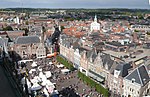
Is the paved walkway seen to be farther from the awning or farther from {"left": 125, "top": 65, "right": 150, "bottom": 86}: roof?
{"left": 125, "top": 65, "right": 150, "bottom": 86}: roof

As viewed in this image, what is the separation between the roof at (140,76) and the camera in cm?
3844

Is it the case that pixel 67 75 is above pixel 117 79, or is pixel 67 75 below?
below

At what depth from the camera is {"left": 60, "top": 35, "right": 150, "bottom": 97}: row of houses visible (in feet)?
128

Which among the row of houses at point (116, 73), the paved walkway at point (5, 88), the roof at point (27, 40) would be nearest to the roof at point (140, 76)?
the row of houses at point (116, 73)

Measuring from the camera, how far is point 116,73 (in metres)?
42.7

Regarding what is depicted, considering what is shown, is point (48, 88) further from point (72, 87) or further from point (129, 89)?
point (129, 89)

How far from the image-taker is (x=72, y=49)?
65.9m

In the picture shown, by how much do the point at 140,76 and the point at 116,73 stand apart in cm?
512

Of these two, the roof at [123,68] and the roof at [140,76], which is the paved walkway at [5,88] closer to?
the roof at [123,68]

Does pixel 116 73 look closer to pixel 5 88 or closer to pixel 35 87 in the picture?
pixel 35 87

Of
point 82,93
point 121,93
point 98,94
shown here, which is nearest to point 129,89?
point 121,93

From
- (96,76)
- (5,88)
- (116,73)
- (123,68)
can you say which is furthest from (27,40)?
(123,68)

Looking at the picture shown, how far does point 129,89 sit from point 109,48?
27303 mm

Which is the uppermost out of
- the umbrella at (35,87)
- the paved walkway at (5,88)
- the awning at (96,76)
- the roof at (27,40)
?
the roof at (27,40)
